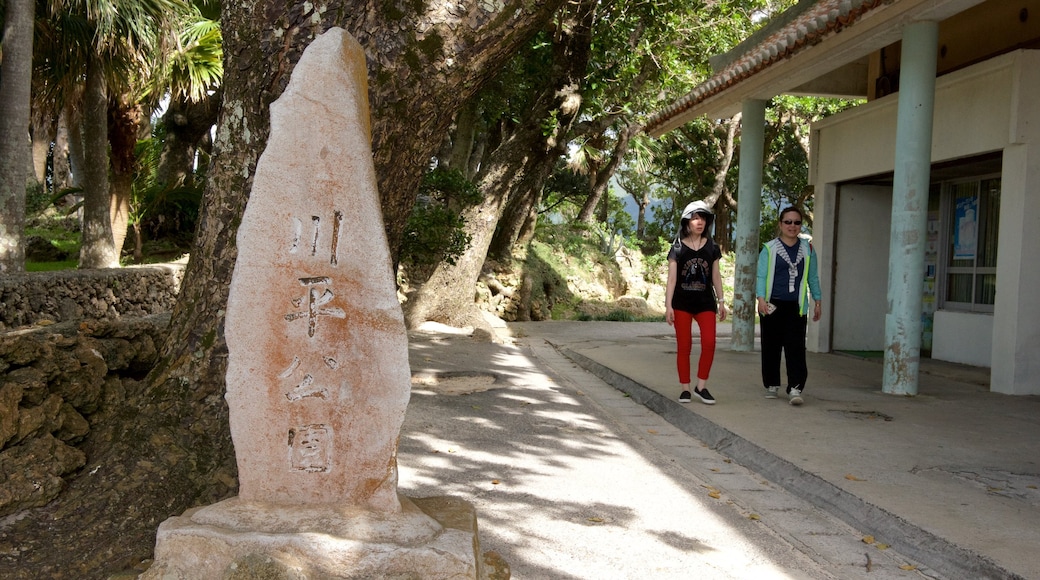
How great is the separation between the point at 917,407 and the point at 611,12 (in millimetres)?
8419

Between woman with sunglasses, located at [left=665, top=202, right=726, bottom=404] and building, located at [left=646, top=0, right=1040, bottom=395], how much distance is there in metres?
2.13

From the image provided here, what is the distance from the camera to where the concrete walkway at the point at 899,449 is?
13.9 feet

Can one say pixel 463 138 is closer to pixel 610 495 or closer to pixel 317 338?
pixel 610 495

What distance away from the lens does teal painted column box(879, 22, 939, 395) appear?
8258mm

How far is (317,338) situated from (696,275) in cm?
483

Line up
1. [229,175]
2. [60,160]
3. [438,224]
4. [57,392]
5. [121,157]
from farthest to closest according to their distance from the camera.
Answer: [60,160]
[121,157]
[438,224]
[57,392]
[229,175]

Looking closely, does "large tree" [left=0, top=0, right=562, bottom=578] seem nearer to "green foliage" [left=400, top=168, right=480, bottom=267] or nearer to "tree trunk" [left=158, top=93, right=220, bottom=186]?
"green foliage" [left=400, top=168, right=480, bottom=267]

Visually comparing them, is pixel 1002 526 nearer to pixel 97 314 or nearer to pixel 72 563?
pixel 72 563

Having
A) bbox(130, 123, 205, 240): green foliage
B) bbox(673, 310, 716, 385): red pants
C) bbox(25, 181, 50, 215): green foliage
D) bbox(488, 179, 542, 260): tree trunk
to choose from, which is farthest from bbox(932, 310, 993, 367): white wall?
bbox(25, 181, 50, 215): green foliage

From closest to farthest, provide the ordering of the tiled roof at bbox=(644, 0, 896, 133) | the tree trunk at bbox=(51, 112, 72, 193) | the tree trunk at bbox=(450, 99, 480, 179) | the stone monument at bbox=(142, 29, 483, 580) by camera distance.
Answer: the stone monument at bbox=(142, 29, 483, 580) → the tiled roof at bbox=(644, 0, 896, 133) → the tree trunk at bbox=(450, 99, 480, 179) → the tree trunk at bbox=(51, 112, 72, 193)

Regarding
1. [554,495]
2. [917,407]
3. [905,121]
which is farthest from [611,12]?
[554,495]

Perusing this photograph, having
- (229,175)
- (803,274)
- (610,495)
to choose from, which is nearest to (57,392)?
(229,175)

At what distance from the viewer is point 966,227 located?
11.0 meters

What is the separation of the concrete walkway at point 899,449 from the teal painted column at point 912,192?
0.45 meters
